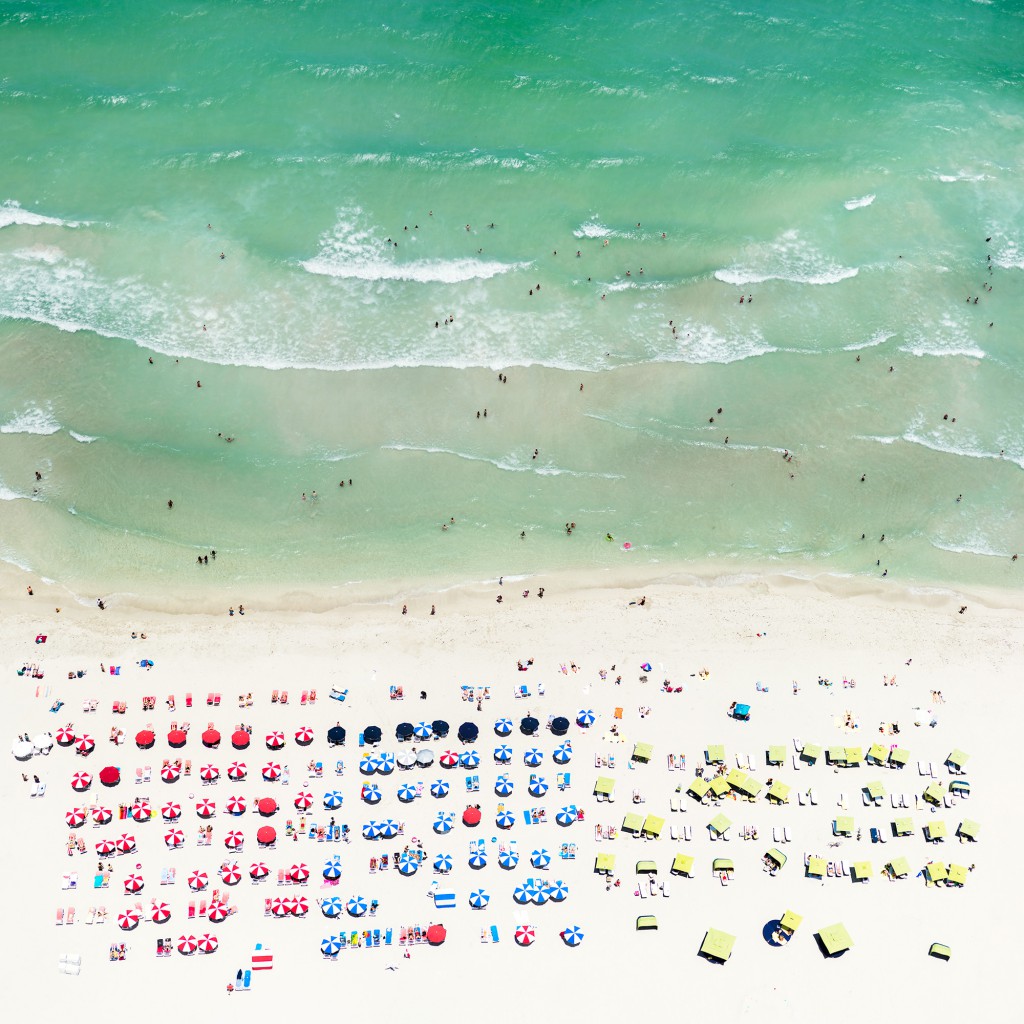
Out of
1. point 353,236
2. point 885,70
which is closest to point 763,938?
point 353,236

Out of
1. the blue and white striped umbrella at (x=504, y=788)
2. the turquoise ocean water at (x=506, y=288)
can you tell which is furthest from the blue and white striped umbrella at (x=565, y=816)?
the turquoise ocean water at (x=506, y=288)

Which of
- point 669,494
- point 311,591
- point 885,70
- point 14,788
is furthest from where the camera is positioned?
point 885,70

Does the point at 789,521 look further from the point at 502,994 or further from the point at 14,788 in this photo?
the point at 14,788

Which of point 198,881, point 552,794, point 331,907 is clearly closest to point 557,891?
point 552,794

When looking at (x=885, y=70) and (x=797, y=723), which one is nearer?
(x=797, y=723)

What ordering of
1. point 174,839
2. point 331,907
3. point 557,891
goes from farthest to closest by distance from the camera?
point 174,839
point 557,891
point 331,907

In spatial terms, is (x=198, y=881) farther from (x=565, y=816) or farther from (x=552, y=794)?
(x=565, y=816)

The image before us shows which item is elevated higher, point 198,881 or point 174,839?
point 174,839

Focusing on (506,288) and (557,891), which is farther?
(506,288)
